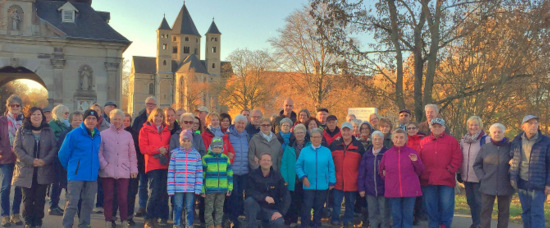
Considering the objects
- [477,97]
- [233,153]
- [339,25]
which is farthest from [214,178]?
[477,97]

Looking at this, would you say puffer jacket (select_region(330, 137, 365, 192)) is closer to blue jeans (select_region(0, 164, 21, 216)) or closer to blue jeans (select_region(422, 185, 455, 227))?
blue jeans (select_region(422, 185, 455, 227))

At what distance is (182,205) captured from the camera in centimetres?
719

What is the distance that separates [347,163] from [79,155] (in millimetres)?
4307

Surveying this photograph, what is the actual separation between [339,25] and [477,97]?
429cm

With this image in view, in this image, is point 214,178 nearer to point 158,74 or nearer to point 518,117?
point 518,117

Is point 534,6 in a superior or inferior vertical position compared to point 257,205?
→ superior

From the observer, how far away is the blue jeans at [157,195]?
295 inches

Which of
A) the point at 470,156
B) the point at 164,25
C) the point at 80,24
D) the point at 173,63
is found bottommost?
the point at 470,156

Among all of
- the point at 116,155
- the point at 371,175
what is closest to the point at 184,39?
the point at 116,155

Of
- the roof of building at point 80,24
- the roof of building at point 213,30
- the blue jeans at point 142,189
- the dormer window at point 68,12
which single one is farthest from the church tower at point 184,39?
the blue jeans at point 142,189

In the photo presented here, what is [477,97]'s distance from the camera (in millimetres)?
12734

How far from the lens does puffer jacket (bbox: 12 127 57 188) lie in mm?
7168

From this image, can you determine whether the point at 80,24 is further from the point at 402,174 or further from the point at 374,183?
the point at 402,174

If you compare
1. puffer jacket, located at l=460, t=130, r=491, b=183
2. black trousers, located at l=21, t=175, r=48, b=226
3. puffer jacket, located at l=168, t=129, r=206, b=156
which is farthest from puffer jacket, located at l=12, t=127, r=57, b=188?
puffer jacket, located at l=460, t=130, r=491, b=183
